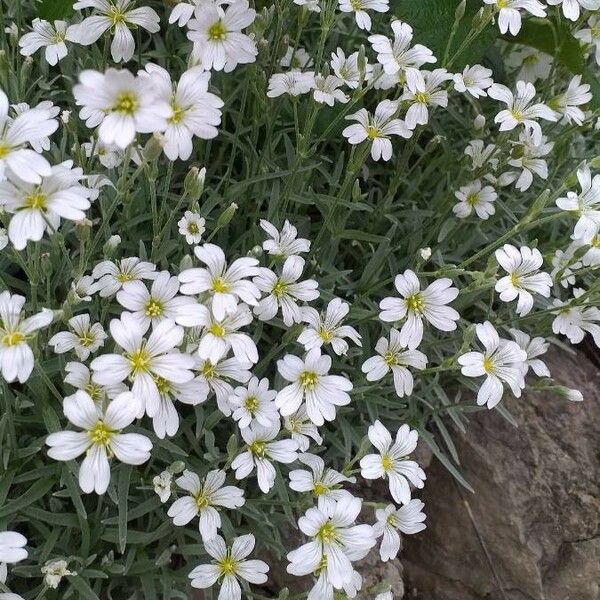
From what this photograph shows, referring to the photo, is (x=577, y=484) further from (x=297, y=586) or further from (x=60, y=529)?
(x=60, y=529)

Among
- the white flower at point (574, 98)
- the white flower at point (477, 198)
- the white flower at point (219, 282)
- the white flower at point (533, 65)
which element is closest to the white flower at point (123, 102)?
the white flower at point (219, 282)

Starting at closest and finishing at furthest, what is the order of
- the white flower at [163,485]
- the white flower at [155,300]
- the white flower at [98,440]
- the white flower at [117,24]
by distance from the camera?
1. the white flower at [98,440]
2. the white flower at [155,300]
3. the white flower at [163,485]
4. the white flower at [117,24]

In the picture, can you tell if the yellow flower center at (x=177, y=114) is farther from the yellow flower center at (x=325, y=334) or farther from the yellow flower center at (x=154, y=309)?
the yellow flower center at (x=325, y=334)

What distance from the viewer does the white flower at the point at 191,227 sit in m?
2.26

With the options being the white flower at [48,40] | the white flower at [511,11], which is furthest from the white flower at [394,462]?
the white flower at [48,40]

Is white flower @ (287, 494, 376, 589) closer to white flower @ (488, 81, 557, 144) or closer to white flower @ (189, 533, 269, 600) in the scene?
white flower @ (189, 533, 269, 600)

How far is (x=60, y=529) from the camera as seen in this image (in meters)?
2.21

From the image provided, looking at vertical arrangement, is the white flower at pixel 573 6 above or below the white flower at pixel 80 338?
above

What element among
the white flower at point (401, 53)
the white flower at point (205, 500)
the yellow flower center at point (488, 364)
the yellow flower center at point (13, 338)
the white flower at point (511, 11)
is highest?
the white flower at point (511, 11)

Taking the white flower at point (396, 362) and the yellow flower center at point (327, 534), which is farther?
the white flower at point (396, 362)

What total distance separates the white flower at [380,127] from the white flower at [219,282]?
71 centimetres

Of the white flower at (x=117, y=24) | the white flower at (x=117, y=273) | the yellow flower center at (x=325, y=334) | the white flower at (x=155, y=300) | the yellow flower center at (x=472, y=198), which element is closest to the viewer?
the white flower at (x=155, y=300)

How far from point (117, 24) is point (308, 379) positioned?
1.19 meters

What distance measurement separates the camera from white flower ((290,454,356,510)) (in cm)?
203
